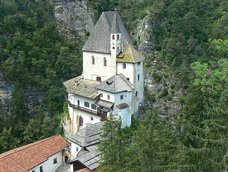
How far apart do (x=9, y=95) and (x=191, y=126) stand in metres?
46.7

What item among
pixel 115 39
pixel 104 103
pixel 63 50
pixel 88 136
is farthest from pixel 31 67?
pixel 88 136

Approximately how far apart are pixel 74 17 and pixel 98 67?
3261 centimetres

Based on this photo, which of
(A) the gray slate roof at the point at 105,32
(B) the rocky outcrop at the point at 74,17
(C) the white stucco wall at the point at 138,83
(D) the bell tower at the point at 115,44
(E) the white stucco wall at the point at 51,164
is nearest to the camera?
(E) the white stucco wall at the point at 51,164

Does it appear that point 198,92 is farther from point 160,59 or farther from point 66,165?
point 160,59

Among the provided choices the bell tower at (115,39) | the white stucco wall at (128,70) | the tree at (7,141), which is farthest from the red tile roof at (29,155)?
the bell tower at (115,39)

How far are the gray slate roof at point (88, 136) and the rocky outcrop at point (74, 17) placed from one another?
4001 cm

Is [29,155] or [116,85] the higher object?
[116,85]

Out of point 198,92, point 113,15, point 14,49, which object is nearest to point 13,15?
point 14,49

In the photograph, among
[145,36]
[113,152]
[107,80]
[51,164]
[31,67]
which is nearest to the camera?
[113,152]

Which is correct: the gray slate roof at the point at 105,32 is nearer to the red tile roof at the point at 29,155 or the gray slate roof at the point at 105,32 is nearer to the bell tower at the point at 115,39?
the bell tower at the point at 115,39

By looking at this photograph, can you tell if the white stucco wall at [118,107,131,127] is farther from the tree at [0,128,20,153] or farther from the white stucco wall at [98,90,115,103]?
the tree at [0,128,20,153]

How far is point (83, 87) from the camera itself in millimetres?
49469

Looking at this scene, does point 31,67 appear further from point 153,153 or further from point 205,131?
point 205,131

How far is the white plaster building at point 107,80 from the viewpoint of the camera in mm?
45188
